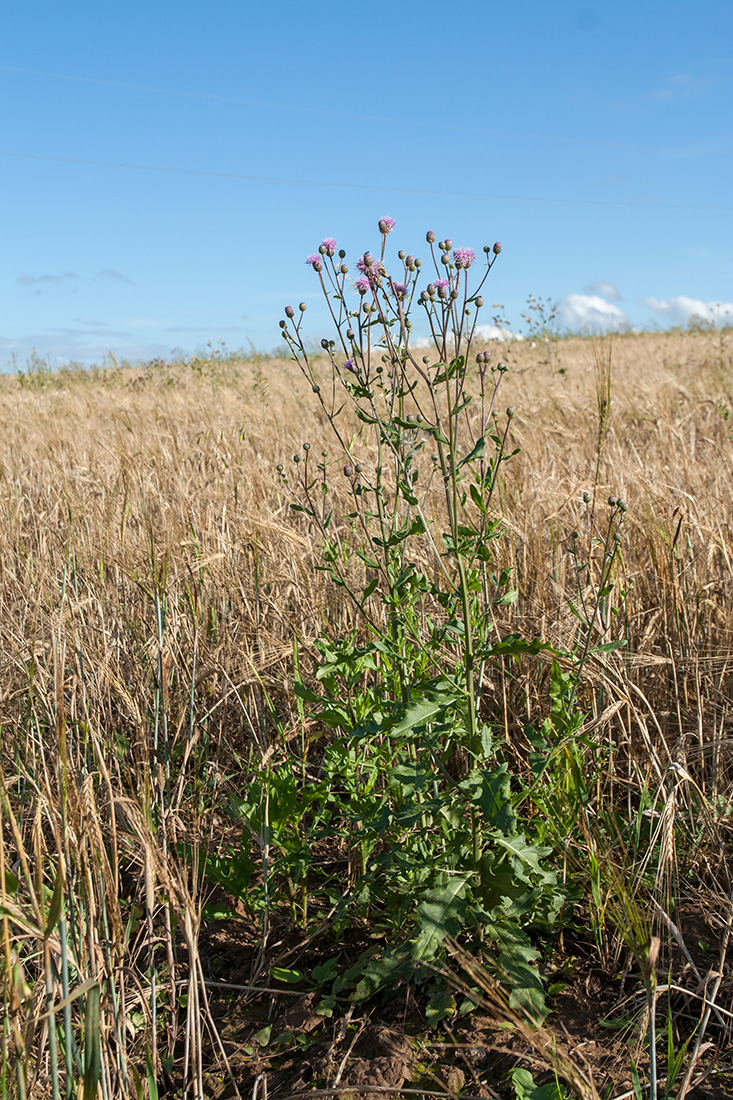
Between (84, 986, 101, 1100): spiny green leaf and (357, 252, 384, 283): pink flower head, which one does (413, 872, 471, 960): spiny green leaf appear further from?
(357, 252, 384, 283): pink flower head

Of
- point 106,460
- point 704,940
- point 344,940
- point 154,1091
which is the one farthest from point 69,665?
point 106,460

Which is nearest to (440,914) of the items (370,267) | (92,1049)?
(92,1049)

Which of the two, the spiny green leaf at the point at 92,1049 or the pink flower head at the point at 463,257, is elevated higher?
the pink flower head at the point at 463,257

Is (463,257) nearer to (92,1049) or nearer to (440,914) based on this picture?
(440,914)

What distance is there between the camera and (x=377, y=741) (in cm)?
207

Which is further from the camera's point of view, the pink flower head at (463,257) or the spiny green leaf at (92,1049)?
the pink flower head at (463,257)

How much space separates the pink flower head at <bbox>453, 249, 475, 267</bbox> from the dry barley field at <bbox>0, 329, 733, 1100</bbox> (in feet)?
2.21

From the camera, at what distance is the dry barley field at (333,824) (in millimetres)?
1337

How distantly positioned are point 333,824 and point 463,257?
1.49 m

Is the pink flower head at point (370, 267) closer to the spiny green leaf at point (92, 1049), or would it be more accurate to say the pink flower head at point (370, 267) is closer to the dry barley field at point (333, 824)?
the dry barley field at point (333, 824)

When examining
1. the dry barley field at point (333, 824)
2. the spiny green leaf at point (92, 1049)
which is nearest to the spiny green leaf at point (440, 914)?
the dry barley field at point (333, 824)

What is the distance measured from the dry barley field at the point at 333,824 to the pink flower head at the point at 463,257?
0.67m

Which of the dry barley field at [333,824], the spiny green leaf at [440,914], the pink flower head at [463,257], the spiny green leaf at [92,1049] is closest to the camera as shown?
the spiny green leaf at [92,1049]

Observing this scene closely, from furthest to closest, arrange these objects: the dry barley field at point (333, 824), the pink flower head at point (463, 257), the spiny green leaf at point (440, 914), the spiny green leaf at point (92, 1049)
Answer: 1. the pink flower head at point (463, 257)
2. the spiny green leaf at point (440, 914)
3. the dry barley field at point (333, 824)
4. the spiny green leaf at point (92, 1049)
